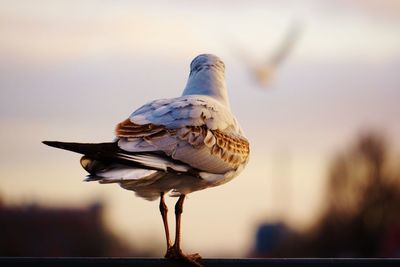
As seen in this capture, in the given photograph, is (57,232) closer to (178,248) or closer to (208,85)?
(208,85)

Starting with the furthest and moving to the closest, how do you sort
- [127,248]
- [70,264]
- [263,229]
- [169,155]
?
[263,229], [127,248], [169,155], [70,264]

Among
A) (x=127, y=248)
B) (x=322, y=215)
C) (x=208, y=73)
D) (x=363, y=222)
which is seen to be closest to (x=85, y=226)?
(x=127, y=248)

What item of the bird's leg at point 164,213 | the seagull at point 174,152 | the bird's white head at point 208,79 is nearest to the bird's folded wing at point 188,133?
the seagull at point 174,152

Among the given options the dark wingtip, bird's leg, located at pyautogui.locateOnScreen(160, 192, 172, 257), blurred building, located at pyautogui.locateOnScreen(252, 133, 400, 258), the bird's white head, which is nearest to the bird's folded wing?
bird's leg, located at pyautogui.locateOnScreen(160, 192, 172, 257)

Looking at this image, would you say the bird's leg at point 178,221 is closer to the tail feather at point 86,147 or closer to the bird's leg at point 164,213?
the bird's leg at point 164,213

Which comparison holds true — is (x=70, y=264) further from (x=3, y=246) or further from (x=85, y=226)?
(x=85, y=226)

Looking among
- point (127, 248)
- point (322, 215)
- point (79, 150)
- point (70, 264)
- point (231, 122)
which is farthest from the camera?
point (127, 248)

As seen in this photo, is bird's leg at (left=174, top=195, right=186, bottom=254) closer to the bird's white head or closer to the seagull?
the seagull
